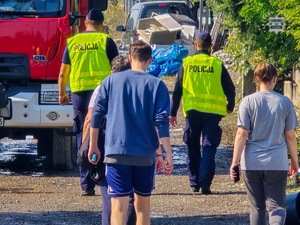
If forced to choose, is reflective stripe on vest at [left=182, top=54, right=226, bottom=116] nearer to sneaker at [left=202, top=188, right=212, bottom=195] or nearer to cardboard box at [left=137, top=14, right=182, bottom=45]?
sneaker at [left=202, top=188, right=212, bottom=195]

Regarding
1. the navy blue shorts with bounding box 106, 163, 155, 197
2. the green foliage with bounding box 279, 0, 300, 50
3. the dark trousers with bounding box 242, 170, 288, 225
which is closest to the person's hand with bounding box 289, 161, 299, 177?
the dark trousers with bounding box 242, 170, 288, 225

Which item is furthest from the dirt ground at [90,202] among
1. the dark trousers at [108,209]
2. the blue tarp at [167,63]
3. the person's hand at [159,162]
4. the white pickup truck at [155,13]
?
the white pickup truck at [155,13]

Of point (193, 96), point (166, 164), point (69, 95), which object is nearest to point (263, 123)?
point (166, 164)

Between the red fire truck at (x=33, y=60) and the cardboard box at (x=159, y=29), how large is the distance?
16.3 metres

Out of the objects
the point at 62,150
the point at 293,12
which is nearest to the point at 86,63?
the point at 62,150

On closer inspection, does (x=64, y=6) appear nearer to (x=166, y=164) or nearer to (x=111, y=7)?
(x=166, y=164)

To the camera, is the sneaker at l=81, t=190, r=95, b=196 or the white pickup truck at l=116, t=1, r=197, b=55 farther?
the white pickup truck at l=116, t=1, r=197, b=55

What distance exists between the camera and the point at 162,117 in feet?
24.6

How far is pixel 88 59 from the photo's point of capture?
1071 cm

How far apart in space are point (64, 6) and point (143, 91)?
4.95m

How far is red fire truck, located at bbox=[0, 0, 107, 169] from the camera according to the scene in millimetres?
11914

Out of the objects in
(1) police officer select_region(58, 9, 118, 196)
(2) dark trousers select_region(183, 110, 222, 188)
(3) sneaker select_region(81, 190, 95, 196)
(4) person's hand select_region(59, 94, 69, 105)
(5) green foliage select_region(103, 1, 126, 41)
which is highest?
(1) police officer select_region(58, 9, 118, 196)

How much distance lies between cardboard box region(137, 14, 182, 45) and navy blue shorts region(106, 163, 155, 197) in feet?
68.6

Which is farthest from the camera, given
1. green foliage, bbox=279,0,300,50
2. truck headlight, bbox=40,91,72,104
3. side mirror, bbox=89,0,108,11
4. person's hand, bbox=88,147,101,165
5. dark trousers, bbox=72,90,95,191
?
side mirror, bbox=89,0,108,11
